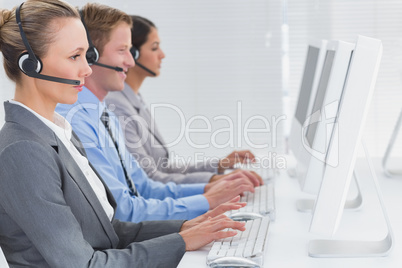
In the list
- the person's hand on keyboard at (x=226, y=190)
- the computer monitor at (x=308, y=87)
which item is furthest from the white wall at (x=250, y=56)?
the person's hand on keyboard at (x=226, y=190)

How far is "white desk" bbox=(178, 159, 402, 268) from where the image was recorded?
1225 millimetres

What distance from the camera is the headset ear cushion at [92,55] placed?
1.89m

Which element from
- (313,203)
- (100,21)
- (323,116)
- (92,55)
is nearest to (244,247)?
(323,116)

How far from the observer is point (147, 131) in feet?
8.04

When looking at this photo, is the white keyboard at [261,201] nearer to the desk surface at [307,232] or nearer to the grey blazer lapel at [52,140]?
the desk surface at [307,232]

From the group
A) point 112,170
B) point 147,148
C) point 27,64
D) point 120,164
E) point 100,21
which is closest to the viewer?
point 27,64

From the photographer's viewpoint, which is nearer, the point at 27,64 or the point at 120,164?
the point at 27,64

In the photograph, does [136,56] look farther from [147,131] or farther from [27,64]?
[27,64]

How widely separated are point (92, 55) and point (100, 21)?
0.15 meters

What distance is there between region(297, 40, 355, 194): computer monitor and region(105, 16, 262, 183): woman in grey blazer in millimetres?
597

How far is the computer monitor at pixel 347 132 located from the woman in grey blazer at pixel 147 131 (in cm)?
90

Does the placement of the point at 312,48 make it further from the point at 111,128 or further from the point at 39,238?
the point at 39,238

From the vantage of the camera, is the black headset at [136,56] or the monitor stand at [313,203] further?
the black headset at [136,56]

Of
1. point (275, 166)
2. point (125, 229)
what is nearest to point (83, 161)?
point (125, 229)
